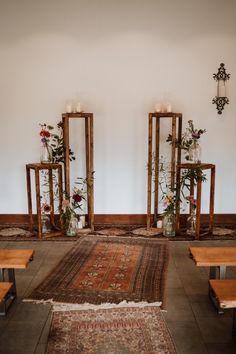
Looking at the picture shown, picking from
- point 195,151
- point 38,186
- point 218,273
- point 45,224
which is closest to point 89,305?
point 218,273

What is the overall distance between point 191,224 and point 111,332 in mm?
2342

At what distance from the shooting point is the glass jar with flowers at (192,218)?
434 cm

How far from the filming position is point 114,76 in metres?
4.63

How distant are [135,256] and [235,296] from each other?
67.4 inches

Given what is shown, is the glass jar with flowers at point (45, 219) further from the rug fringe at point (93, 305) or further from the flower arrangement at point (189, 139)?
the rug fringe at point (93, 305)

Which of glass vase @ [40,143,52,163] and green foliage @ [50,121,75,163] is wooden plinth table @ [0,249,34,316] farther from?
green foliage @ [50,121,75,163]

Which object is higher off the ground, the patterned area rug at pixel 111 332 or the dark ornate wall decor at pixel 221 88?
the dark ornate wall decor at pixel 221 88

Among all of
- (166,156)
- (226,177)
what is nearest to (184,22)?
(166,156)

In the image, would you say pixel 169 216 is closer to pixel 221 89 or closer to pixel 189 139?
pixel 189 139

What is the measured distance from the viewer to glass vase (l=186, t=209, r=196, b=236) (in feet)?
14.3

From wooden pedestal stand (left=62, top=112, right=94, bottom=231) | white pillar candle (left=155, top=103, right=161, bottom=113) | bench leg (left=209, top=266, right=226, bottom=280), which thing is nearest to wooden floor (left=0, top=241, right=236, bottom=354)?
bench leg (left=209, top=266, right=226, bottom=280)

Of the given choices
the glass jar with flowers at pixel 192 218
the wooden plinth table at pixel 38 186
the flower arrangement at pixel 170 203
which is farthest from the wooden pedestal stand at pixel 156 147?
the wooden plinth table at pixel 38 186

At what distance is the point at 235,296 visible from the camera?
2016 millimetres

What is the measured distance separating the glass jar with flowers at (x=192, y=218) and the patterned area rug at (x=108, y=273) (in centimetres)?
50
